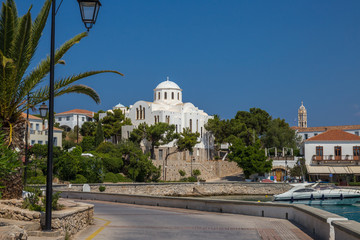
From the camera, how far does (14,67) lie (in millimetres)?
14102

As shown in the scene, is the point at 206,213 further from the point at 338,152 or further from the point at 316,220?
the point at 338,152

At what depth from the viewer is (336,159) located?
6838 cm

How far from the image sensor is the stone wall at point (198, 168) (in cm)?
7382

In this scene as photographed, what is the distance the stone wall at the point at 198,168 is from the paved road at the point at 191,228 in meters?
55.4

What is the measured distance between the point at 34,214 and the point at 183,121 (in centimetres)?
7181

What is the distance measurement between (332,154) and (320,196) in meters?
25.3

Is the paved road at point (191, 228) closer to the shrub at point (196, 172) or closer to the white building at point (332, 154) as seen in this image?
the white building at point (332, 154)

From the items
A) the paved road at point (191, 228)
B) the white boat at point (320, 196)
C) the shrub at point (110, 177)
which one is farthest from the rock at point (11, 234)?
the shrub at point (110, 177)

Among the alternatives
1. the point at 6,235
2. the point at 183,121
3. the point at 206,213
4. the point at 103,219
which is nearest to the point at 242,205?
the point at 206,213

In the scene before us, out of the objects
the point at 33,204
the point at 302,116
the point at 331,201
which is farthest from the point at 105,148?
the point at 302,116

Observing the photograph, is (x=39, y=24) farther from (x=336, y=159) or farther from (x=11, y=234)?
(x=336, y=159)

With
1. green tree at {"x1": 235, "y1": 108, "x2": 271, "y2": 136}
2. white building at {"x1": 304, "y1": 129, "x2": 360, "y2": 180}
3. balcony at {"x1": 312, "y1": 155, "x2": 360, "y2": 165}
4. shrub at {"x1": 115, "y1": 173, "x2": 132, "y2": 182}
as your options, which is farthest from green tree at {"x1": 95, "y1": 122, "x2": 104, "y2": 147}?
balcony at {"x1": 312, "y1": 155, "x2": 360, "y2": 165}

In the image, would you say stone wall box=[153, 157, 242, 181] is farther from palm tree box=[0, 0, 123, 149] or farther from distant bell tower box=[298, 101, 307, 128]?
distant bell tower box=[298, 101, 307, 128]

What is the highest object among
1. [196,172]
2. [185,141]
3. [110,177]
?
[185,141]
